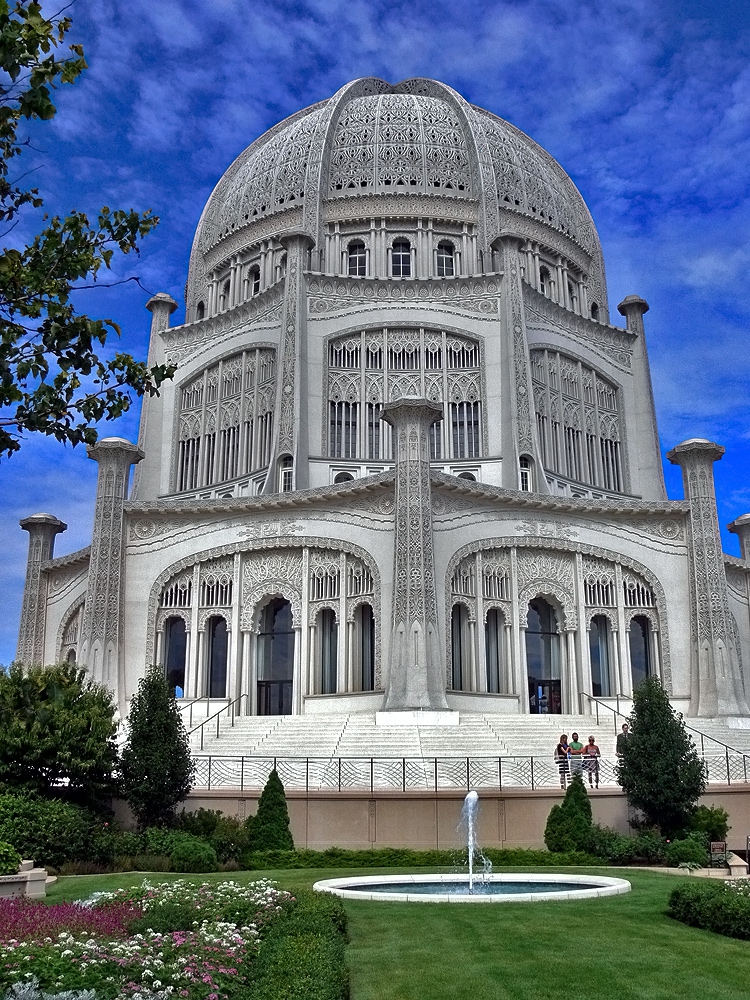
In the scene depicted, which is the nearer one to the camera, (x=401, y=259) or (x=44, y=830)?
(x=44, y=830)

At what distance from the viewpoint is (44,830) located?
60.4 feet

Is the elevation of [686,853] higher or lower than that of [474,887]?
higher

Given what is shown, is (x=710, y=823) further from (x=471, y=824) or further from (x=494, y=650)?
(x=494, y=650)

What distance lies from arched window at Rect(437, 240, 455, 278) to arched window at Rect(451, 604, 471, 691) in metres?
21.1

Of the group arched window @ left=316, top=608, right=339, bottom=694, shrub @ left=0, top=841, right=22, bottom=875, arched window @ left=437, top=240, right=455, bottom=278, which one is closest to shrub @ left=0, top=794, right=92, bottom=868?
shrub @ left=0, top=841, right=22, bottom=875

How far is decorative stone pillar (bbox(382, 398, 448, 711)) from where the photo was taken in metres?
31.2

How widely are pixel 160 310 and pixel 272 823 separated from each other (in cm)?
3597

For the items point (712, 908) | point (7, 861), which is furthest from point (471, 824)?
point (7, 861)

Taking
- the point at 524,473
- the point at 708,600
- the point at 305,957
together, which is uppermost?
the point at 524,473

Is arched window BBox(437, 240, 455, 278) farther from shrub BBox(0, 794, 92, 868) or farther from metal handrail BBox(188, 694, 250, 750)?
shrub BBox(0, 794, 92, 868)

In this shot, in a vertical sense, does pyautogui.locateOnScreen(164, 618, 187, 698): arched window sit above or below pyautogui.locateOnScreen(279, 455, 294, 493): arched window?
below

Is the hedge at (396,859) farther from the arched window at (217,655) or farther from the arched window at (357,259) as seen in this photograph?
the arched window at (357,259)

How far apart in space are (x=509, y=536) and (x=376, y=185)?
23104 mm

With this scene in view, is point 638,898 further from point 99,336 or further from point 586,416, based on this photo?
point 586,416
